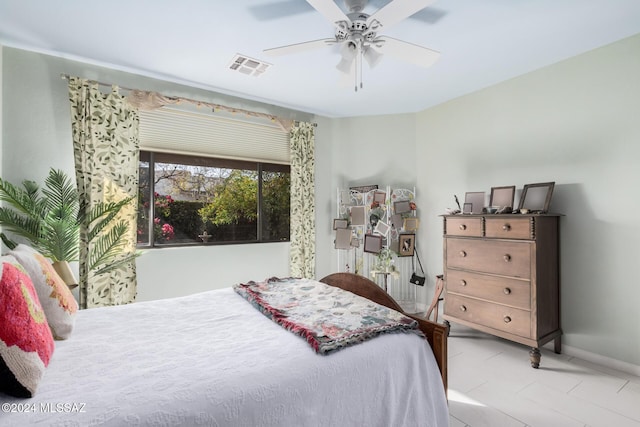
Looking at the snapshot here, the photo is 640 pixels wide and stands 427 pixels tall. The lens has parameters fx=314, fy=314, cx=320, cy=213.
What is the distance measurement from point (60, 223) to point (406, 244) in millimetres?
3447

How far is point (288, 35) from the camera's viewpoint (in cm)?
242

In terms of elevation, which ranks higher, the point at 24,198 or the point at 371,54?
the point at 371,54

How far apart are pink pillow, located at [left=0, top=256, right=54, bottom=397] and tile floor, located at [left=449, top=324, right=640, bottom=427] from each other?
6.70 feet

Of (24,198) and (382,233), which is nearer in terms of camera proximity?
(24,198)

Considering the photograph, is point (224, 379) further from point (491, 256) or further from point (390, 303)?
point (491, 256)

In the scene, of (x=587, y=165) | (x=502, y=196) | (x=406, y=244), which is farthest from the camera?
(x=406, y=244)

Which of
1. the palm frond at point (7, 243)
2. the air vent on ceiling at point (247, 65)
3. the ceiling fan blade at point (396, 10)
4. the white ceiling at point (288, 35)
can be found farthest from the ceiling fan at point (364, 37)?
the palm frond at point (7, 243)

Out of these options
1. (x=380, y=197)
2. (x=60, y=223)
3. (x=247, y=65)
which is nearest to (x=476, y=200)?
(x=380, y=197)

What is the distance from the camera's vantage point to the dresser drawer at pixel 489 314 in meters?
2.54

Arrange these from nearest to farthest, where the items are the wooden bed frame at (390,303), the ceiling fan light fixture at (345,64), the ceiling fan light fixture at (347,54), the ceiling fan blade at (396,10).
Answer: the wooden bed frame at (390,303), the ceiling fan blade at (396,10), the ceiling fan light fixture at (347,54), the ceiling fan light fixture at (345,64)

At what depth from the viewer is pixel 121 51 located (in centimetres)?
267

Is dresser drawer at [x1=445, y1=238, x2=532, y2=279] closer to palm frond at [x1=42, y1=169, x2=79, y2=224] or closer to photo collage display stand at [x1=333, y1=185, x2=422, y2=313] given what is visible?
photo collage display stand at [x1=333, y1=185, x2=422, y2=313]

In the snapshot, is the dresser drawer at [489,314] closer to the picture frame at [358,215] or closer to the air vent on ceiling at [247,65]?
the picture frame at [358,215]

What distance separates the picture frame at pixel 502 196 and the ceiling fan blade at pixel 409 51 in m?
1.54
